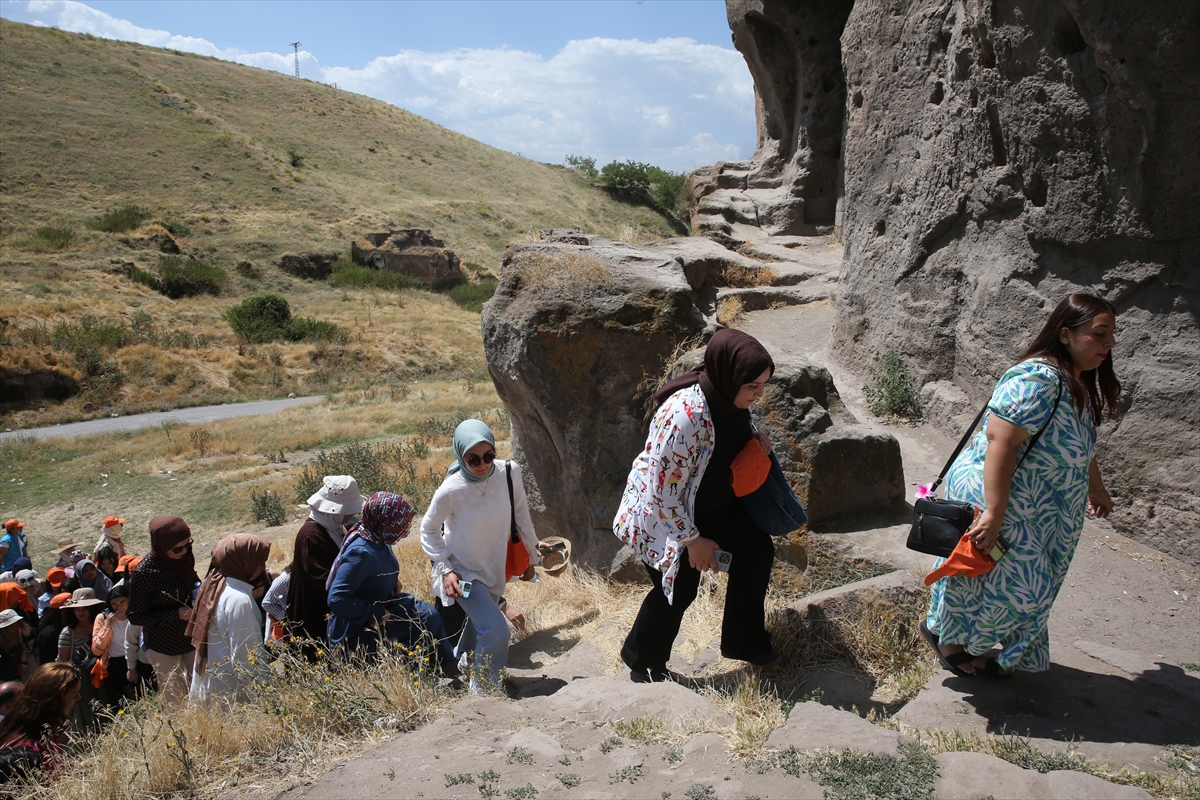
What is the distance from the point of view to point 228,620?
3.80m

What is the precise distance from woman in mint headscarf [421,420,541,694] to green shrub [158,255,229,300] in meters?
33.8

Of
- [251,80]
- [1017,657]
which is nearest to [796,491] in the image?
[1017,657]

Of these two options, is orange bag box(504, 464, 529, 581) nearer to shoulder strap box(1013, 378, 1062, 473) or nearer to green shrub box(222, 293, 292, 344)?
shoulder strap box(1013, 378, 1062, 473)

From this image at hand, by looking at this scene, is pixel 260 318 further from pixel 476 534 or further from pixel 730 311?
pixel 476 534

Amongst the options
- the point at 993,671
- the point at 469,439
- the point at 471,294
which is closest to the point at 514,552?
the point at 469,439

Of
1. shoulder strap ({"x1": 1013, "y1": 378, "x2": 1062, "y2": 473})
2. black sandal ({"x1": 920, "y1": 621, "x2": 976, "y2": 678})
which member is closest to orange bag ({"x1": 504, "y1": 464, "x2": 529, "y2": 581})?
black sandal ({"x1": 920, "y1": 621, "x2": 976, "y2": 678})

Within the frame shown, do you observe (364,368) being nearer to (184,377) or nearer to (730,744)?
(184,377)

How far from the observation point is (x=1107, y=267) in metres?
5.05

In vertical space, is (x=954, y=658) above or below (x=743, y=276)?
below

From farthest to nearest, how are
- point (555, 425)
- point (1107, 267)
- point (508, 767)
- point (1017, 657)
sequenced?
point (555, 425), point (1107, 267), point (1017, 657), point (508, 767)

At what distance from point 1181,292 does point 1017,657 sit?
3.02 metres

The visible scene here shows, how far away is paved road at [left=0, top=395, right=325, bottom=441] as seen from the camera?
62.6ft

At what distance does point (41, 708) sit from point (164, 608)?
2.78 ft

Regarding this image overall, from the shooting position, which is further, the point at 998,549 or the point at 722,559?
the point at 722,559
